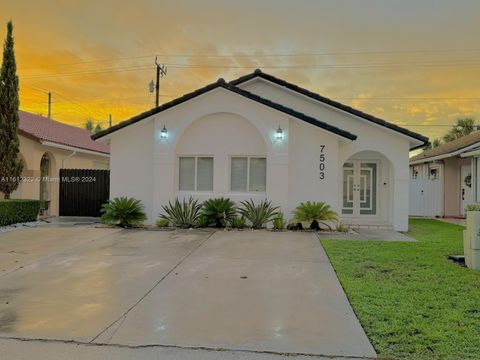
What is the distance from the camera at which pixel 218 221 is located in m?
13.6

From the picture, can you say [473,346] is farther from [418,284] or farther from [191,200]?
[191,200]

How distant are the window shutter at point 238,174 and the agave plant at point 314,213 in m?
2.09

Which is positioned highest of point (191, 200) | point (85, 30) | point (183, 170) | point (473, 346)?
point (85, 30)

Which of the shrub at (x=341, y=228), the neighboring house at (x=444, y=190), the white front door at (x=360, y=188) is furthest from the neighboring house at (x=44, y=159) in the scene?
the neighboring house at (x=444, y=190)

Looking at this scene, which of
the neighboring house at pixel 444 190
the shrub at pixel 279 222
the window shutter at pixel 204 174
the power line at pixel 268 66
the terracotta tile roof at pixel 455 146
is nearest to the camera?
the shrub at pixel 279 222

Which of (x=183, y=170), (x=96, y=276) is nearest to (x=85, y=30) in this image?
(x=183, y=170)

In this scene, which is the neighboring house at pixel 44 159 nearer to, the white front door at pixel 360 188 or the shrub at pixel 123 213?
the shrub at pixel 123 213

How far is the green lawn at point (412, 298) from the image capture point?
4180 mm

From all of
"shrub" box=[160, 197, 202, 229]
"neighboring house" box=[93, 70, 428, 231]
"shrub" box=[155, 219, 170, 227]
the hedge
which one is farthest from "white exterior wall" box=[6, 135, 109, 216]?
"shrub" box=[160, 197, 202, 229]

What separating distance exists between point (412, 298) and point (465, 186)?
15.8 meters

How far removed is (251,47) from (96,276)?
1512 cm

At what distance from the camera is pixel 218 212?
44.2 ft

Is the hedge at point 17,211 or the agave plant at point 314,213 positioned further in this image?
the hedge at point 17,211

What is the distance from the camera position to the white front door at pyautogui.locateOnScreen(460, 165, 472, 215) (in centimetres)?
1865
